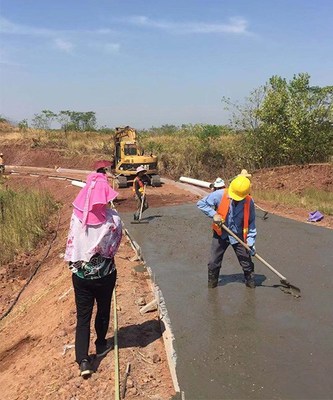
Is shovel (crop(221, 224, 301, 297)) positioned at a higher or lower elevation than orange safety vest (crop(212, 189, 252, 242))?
lower

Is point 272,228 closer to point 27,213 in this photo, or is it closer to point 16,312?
point 16,312

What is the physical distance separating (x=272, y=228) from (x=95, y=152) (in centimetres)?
2023

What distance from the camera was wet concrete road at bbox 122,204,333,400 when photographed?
3627 mm

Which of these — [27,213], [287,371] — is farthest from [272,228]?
[27,213]

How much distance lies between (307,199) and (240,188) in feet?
34.1

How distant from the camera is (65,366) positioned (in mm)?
4074

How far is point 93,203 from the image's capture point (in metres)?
3.67

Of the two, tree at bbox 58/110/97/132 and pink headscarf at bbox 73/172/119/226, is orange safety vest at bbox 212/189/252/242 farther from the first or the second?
tree at bbox 58/110/97/132

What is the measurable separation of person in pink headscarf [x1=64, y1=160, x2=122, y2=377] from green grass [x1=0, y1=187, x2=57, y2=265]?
302 inches

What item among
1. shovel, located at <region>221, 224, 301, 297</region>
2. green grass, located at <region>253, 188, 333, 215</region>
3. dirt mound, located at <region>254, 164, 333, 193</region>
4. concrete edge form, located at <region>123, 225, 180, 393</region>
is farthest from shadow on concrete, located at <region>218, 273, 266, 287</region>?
dirt mound, located at <region>254, 164, 333, 193</region>

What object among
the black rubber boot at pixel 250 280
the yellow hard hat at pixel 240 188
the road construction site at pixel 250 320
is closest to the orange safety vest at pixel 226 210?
→ the yellow hard hat at pixel 240 188

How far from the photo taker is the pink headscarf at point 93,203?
12.1 feet

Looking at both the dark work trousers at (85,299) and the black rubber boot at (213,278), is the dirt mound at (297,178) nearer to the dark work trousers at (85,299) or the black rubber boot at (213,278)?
the black rubber boot at (213,278)

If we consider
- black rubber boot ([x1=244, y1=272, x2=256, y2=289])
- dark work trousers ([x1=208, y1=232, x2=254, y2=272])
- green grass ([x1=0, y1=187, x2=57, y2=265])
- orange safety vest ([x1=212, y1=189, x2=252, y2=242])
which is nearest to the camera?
orange safety vest ([x1=212, y1=189, x2=252, y2=242])
